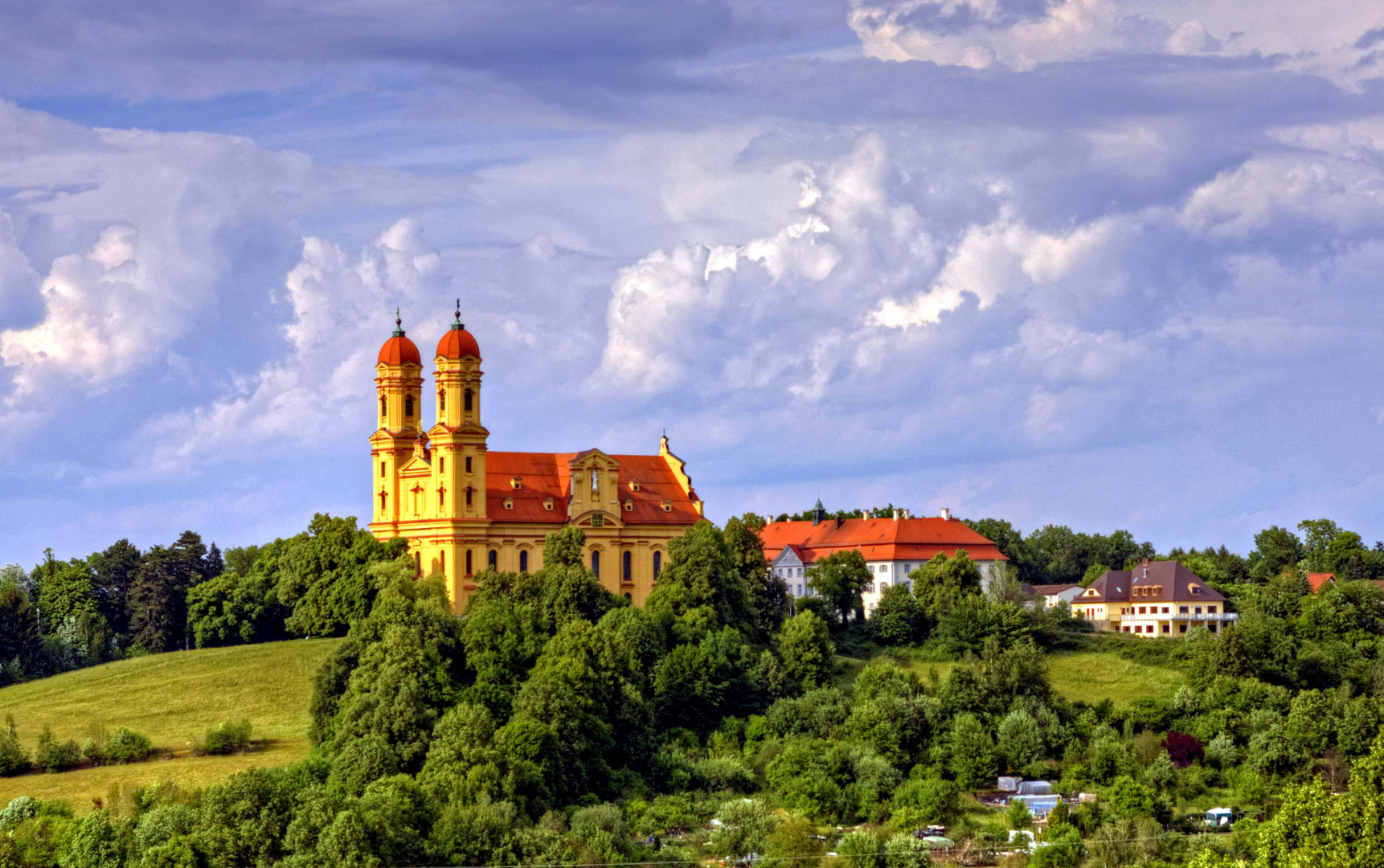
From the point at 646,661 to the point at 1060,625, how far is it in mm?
27154

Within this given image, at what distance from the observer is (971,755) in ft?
245

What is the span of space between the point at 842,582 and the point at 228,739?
119ft

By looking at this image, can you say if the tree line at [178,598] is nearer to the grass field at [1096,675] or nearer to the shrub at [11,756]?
the shrub at [11,756]

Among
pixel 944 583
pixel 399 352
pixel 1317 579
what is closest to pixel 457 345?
pixel 399 352

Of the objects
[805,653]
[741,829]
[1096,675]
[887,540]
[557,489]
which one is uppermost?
[557,489]

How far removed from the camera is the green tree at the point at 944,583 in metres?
93.8

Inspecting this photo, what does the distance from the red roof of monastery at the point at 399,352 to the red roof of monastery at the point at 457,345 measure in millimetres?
2837

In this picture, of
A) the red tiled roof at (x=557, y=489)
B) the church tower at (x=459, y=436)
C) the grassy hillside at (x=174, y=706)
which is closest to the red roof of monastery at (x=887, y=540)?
the red tiled roof at (x=557, y=489)

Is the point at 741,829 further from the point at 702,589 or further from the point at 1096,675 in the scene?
the point at 1096,675

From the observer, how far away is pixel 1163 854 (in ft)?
210

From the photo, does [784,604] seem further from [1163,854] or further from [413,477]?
[1163,854]

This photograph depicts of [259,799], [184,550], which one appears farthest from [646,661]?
[184,550]

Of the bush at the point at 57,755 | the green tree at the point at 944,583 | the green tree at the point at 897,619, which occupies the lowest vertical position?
the bush at the point at 57,755

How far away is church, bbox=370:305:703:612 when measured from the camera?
86.5 metres
